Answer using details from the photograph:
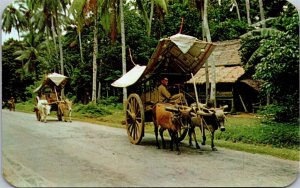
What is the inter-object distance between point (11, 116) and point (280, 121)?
3.35m

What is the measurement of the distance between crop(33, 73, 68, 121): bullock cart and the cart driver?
4.43 ft

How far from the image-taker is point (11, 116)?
4.98 meters

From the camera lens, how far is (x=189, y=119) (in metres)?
5.62

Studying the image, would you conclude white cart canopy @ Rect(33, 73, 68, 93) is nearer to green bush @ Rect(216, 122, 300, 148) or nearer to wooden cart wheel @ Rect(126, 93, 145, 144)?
wooden cart wheel @ Rect(126, 93, 145, 144)

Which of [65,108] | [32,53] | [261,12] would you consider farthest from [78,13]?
[261,12]

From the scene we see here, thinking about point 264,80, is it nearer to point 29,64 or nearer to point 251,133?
point 251,133

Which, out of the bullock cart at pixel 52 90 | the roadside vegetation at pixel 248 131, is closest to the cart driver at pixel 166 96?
the roadside vegetation at pixel 248 131

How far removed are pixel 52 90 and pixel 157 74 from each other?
1.53 meters

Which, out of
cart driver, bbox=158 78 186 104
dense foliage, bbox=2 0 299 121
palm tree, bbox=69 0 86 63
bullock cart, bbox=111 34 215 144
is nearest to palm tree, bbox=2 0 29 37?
dense foliage, bbox=2 0 299 121

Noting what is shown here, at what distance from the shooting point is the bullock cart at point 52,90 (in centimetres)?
529

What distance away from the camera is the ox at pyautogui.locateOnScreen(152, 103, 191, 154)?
5555 millimetres

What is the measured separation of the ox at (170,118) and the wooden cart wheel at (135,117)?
24 centimetres

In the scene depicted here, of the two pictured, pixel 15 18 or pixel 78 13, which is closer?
pixel 15 18

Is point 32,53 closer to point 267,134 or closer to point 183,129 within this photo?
point 183,129
